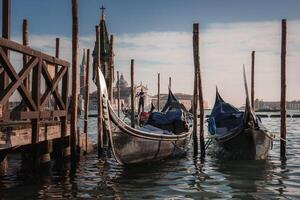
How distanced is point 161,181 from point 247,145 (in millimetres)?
3965

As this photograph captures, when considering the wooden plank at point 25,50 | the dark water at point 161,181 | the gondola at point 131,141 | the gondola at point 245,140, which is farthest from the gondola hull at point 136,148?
the wooden plank at point 25,50

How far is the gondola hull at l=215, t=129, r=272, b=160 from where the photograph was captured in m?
12.4

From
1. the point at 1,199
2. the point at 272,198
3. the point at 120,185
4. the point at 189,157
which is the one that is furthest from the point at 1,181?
the point at 189,157

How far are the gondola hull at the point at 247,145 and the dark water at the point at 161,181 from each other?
0.31 m

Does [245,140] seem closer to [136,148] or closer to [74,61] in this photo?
[136,148]

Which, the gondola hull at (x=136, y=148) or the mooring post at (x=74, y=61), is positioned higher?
the mooring post at (x=74, y=61)

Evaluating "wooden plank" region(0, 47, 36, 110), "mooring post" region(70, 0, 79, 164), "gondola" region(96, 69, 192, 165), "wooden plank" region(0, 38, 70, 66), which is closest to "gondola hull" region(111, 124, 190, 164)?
"gondola" region(96, 69, 192, 165)

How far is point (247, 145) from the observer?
12.6 metres

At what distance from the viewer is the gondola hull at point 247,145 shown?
12438 millimetres

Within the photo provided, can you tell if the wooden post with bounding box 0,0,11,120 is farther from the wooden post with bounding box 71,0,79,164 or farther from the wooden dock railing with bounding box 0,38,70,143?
the wooden post with bounding box 71,0,79,164

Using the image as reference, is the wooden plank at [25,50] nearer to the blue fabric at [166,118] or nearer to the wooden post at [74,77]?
the wooden post at [74,77]

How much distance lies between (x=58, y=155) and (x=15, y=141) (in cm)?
412

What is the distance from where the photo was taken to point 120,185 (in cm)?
905

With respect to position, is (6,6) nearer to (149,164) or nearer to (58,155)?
(58,155)
